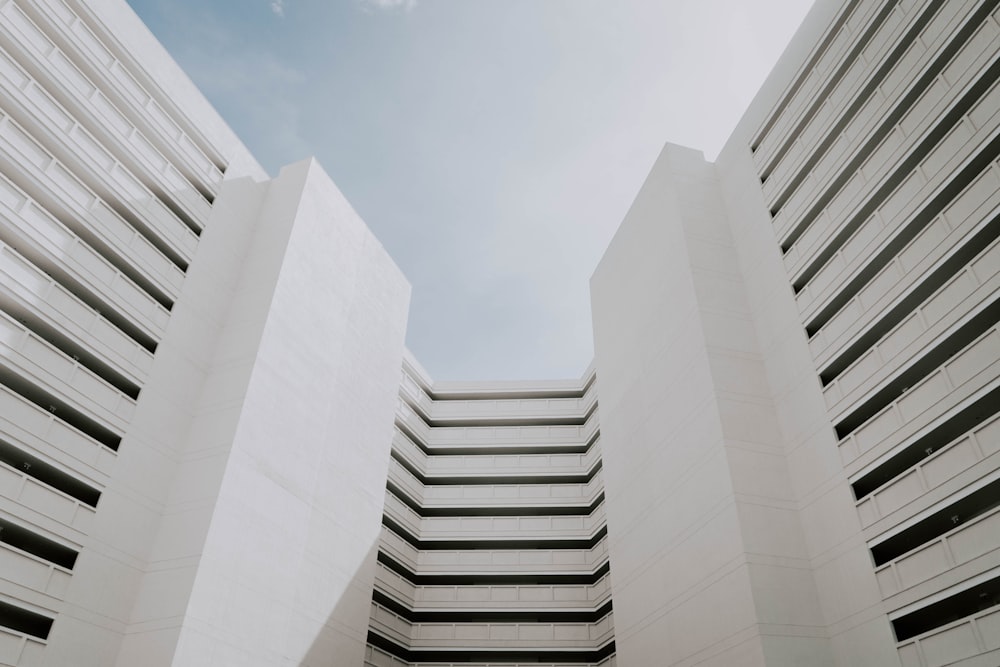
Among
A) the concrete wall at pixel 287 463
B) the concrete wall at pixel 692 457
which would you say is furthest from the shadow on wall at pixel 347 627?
the concrete wall at pixel 692 457

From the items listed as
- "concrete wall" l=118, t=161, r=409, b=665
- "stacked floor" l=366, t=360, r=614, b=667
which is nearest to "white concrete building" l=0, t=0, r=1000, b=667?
"concrete wall" l=118, t=161, r=409, b=665

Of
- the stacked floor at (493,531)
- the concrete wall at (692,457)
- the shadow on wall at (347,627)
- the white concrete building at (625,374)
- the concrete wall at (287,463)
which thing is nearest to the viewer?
the white concrete building at (625,374)

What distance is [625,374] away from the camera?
27.5 m

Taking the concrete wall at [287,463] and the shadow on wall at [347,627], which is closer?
the concrete wall at [287,463]

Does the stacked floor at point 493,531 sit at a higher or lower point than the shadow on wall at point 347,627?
higher

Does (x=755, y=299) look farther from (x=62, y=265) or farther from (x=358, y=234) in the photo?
(x=62, y=265)

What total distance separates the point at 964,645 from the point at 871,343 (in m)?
7.91

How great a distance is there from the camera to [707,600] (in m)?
19.1

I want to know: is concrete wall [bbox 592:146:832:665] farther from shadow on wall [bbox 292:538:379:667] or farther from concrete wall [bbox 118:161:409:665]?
concrete wall [bbox 118:161:409:665]

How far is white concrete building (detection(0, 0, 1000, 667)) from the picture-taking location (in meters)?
16.6

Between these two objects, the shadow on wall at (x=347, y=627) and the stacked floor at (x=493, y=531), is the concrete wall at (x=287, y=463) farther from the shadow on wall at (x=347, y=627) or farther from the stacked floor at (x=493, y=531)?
the stacked floor at (x=493, y=531)

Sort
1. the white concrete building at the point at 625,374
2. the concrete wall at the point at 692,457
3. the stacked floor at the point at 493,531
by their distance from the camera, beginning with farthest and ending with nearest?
the stacked floor at the point at 493,531 < the concrete wall at the point at 692,457 < the white concrete building at the point at 625,374

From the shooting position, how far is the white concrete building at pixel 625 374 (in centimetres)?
1662

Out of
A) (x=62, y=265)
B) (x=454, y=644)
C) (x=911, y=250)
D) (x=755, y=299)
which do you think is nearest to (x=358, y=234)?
(x=62, y=265)
